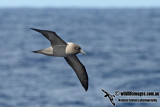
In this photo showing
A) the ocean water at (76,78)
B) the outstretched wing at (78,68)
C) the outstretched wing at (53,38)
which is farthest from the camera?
the ocean water at (76,78)

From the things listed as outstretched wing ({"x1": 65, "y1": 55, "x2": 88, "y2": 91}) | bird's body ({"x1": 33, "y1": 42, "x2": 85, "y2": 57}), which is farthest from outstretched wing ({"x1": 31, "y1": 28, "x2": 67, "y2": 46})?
outstretched wing ({"x1": 65, "y1": 55, "x2": 88, "y2": 91})

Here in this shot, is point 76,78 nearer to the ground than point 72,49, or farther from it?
nearer to the ground

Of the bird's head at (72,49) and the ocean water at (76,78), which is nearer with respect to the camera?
the bird's head at (72,49)

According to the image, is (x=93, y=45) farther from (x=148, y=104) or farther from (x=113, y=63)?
(x=148, y=104)

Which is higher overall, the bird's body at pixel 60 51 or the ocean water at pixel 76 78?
the bird's body at pixel 60 51

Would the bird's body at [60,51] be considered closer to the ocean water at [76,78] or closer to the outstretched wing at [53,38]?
the outstretched wing at [53,38]

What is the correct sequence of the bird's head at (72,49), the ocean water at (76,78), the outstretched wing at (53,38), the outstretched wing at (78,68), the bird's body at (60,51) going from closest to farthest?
the bird's body at (60,51) < the outstretched wing at (53,38) < the bird's head at (72,49) < the outstretched wing at (78,68) < the ocean water at (76,78)

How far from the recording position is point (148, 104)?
103m

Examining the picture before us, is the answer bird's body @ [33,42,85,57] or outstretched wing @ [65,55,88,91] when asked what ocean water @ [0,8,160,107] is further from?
bird's body @ [33,42,85,57]

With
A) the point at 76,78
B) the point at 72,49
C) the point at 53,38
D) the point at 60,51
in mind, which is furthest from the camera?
the point at 76,78

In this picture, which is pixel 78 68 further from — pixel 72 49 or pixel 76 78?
pixel 76 78

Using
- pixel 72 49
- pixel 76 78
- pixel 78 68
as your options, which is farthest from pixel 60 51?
pixel 76 78

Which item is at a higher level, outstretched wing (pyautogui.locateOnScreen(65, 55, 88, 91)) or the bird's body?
the bird's body

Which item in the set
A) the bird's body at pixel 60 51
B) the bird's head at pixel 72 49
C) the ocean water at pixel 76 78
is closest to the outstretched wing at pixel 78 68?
the bird's head at pixel 72 49
